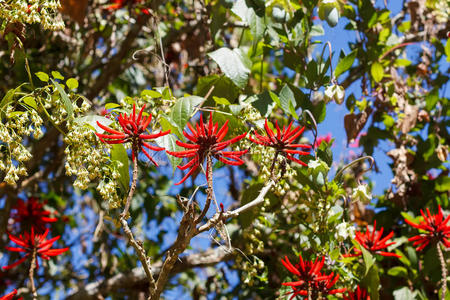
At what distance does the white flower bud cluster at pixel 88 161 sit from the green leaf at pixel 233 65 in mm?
416

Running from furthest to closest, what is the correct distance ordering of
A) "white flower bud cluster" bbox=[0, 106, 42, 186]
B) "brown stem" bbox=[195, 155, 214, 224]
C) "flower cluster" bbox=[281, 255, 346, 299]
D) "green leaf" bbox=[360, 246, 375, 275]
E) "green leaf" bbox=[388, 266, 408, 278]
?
"green leaf" bbox=[388, 266, 408, 278] < "green leaf" bbox=[360, 246, 375, 275] < "flower cluster" bbox=[281, 255, 346, 299] < "white flower bud cluster" bbox=[0, 106, 42, 186] < "brown stem" bbox=[195, 155, 214, 224]

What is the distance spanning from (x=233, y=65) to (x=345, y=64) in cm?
28

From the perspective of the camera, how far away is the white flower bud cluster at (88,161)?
1000 millimetres

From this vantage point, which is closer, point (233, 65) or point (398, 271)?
point (233, 65)

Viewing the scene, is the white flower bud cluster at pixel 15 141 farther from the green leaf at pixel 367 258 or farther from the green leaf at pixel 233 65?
the green leaf at pixel 367 258

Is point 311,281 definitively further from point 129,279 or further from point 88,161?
point 129,279

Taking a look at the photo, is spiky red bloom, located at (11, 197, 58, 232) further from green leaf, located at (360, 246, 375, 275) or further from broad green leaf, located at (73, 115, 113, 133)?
green leaf, located at (360, 246, 375, 275)

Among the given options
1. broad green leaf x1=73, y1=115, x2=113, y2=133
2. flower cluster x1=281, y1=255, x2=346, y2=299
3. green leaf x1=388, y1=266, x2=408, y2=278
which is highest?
broad green leaf x1=73, y1=115, x2=113, y2=133

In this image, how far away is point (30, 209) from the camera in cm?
202

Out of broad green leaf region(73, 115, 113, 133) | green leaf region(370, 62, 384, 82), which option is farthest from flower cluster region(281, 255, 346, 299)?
green leaf region(370, 62, 384, 82)

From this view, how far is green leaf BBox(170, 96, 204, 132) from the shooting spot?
120 centimetres

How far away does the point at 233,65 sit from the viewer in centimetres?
138

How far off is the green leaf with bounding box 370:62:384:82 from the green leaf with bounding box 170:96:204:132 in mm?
720


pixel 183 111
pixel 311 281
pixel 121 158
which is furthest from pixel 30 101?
pixel 311 281
